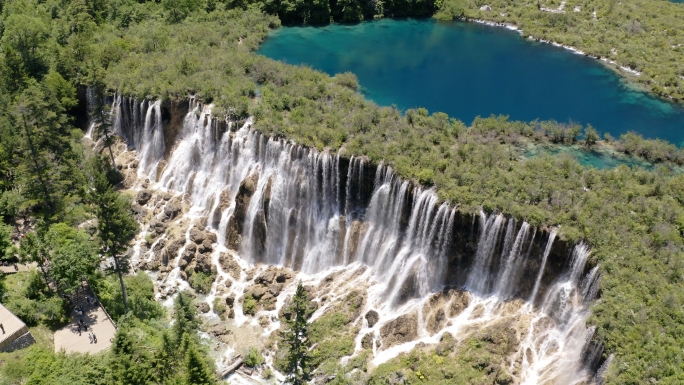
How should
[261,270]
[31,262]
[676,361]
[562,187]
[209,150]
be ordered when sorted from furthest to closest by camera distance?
[209,150]
[261,270]
[31,262]
[562,187]
[676,361]

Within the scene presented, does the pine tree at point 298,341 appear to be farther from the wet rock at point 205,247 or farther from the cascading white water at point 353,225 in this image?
the wet rock at point 205,247

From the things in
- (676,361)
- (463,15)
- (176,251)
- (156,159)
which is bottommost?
(176,251)

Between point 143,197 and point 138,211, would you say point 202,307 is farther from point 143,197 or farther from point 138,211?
point 143,197

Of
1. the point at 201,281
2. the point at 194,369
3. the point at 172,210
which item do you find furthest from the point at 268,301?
the point at 172,210

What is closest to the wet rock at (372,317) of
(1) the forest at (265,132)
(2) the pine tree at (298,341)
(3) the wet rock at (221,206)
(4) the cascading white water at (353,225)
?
(4) the cascading white water at (353,225)

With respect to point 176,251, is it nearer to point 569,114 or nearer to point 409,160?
point 409,160

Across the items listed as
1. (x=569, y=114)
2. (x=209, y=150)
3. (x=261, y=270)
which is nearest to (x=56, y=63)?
(x=209, y=150)

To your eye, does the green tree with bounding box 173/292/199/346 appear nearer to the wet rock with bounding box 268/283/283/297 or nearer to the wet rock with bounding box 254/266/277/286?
the wet rock with bounding box 268/283/283/297
